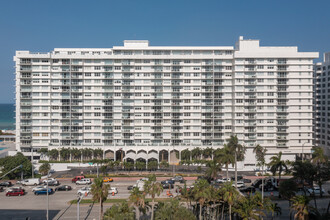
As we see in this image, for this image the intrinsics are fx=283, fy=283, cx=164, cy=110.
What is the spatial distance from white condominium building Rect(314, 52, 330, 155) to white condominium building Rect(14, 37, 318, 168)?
18737mm

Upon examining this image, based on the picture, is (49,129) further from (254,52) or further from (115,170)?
(254,52)

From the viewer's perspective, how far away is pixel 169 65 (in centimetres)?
9956

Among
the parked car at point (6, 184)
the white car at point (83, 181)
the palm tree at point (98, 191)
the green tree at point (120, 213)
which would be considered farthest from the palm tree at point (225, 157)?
the parked car at point (6, 184)

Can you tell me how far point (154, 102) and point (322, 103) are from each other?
7067 centimetres

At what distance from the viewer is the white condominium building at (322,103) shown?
112562mm

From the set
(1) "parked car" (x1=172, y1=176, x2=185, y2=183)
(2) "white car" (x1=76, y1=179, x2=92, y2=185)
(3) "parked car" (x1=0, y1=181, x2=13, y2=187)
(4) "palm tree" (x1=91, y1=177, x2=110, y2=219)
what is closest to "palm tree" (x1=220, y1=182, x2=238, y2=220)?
(4) "palm tree" (x1=91, y1=177, x2=110, y2=219)

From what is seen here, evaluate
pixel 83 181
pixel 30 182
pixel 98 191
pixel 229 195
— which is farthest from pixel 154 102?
pixel 229 195

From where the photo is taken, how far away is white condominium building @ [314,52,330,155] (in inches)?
4432

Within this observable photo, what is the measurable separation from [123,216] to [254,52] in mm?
78380

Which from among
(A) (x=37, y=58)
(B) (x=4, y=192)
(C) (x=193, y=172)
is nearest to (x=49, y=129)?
(A) (x=37, y=58)

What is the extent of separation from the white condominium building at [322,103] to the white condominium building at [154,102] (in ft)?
61.5

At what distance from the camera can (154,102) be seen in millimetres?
100312

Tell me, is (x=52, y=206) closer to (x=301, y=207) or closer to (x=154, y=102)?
(x=301, y=207)

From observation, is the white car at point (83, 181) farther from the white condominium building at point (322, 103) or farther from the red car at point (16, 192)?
the white condominium building at point (322, 103)
